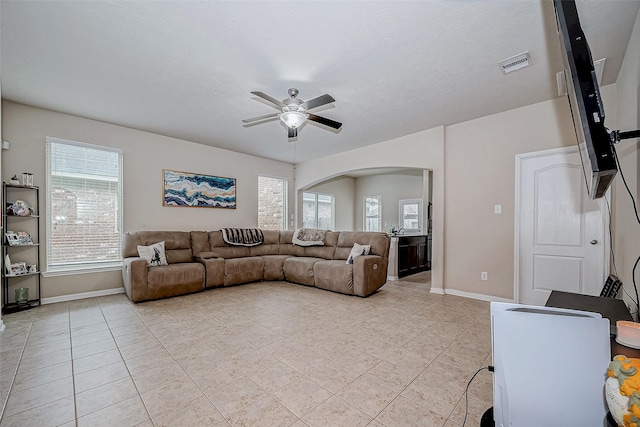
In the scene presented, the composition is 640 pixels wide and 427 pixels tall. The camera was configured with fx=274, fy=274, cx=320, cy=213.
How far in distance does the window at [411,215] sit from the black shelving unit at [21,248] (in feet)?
24.8

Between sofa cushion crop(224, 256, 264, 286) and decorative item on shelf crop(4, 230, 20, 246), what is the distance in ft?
8.33

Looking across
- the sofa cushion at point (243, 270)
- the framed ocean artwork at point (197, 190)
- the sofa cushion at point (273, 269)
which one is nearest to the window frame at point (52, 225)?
the framed ocean artwork at point (197, 190)

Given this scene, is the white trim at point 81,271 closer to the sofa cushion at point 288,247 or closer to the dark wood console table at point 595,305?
the sofa cushion at point 288,247

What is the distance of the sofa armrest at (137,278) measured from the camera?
3664mm

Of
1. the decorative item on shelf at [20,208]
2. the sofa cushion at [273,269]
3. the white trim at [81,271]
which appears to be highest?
the decorative item on shelf at [20,208]

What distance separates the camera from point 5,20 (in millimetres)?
2076

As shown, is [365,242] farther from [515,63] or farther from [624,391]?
[624,391]

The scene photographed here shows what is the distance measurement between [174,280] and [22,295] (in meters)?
1.70

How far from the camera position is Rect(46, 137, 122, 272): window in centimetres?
382

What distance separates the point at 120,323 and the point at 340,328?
240 cm

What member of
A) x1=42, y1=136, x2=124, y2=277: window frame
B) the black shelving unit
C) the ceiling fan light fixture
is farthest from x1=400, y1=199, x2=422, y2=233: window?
the black shelving unit

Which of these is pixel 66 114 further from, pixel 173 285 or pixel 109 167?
pixel 173 285

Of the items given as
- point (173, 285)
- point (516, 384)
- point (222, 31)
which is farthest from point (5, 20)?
point (516, 384)

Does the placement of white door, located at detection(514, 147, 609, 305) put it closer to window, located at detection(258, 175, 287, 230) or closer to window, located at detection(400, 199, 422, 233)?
window, located at detection(400, 199, 422, 233)
